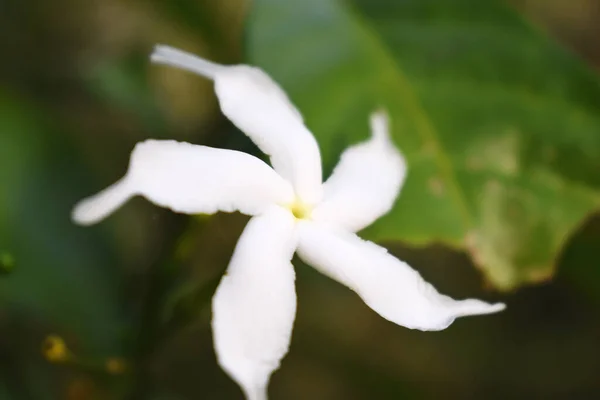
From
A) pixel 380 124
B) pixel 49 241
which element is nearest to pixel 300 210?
pixel 380 124

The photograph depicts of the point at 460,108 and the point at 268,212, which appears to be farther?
the point at 460,108

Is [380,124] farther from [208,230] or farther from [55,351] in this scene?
[208,230]

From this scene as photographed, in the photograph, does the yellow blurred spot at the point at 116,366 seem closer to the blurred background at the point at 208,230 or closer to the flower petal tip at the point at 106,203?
the blurred background at the point at 208,230

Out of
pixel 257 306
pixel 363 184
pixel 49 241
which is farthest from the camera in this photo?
pixel 49 241

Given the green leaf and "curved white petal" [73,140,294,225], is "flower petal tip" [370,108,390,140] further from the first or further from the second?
"curved white petal" [73,140,294,225]

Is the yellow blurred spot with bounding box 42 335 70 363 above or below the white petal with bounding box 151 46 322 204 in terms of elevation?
below

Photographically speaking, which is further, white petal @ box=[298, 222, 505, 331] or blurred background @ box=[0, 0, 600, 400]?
blurred background @ box=[0, 0, 600, 400]

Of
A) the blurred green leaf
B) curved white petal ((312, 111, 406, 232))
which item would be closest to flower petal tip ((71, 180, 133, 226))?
curved white petal ((312, 111, 406, 232))
